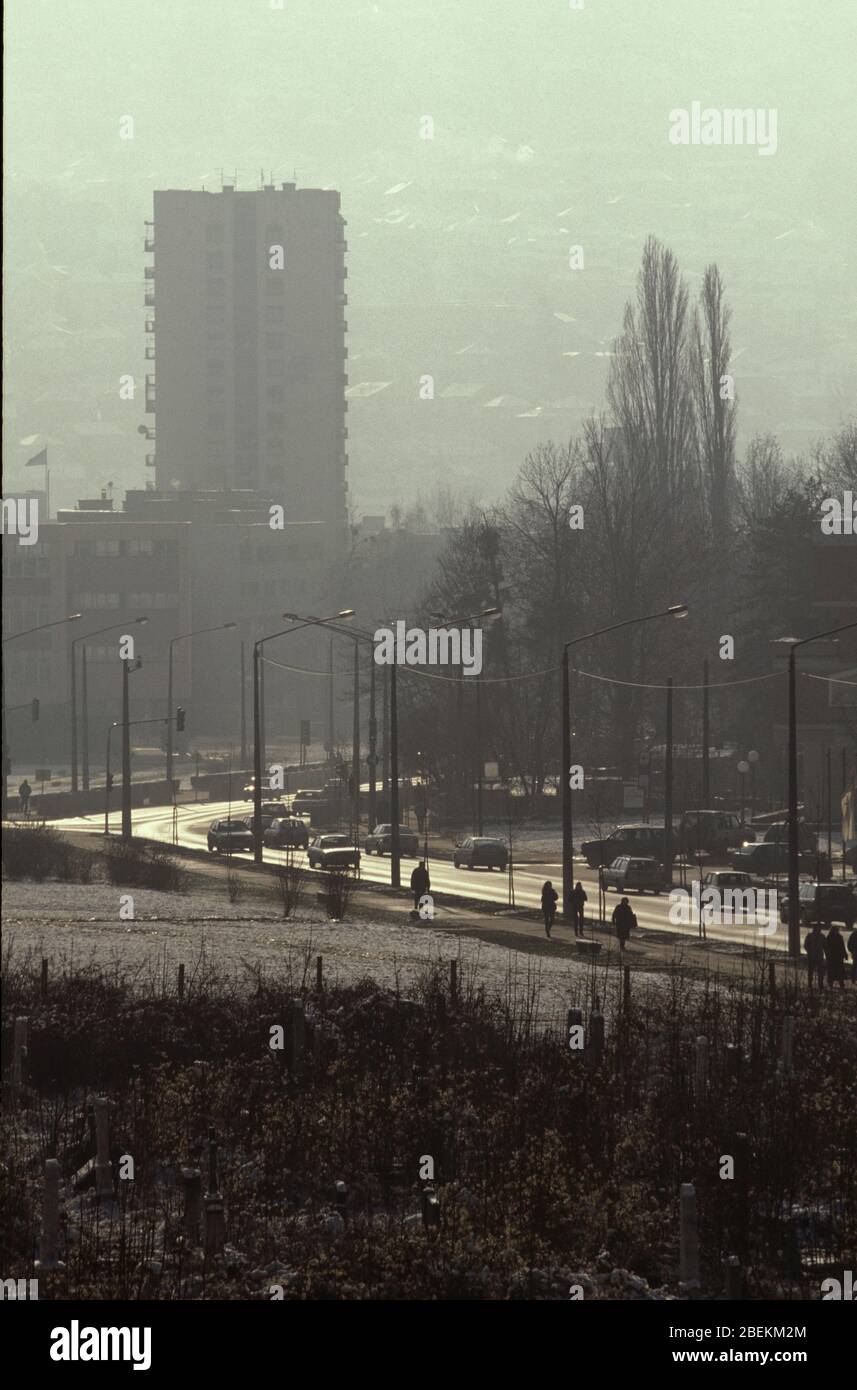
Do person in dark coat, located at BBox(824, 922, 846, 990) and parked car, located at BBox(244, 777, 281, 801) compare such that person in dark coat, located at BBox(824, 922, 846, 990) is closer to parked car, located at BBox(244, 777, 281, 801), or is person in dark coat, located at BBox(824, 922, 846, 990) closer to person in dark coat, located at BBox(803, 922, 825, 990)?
person in dark coat, located at BBox(803, 922, 825, 990)

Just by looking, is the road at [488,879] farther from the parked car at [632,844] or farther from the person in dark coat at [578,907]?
the person in dark coat at [578,907]

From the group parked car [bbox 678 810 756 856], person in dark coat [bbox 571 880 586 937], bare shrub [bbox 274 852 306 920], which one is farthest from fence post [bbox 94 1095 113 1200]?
parked car [bbox 678 810 756 856]

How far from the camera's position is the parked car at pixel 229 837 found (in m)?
64.3

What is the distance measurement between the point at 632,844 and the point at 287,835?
14547 millimetres

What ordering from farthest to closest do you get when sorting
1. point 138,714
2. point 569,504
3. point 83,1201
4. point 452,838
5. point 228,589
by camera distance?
point 228,589 → point 138,714 → point 569,504 → point 452,838 → point 83,1201

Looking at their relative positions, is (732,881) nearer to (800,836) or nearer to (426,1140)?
(800,836)

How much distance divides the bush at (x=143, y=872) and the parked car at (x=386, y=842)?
11.5m

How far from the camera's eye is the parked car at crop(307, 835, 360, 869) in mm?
57812

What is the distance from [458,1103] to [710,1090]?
2.76 meters

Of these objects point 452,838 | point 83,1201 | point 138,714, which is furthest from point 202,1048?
point 138,714

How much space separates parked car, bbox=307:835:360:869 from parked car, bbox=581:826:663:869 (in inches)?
303

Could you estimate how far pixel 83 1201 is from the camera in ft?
56.5
